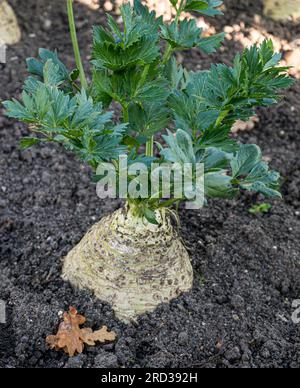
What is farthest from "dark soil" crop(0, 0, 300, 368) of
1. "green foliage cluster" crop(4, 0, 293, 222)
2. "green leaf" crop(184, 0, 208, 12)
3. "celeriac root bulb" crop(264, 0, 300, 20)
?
"celeriac root bulb" crop(264, 0, 300, 20)

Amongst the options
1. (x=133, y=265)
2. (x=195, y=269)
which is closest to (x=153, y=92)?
(x=133, y=265)

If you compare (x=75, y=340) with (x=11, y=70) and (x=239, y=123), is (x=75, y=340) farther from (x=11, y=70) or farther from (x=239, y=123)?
(x=11, y=70)

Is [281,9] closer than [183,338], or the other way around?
[183,338]

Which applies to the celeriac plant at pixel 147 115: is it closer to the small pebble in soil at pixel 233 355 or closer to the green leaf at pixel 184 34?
the green leaf at pixel 184 34

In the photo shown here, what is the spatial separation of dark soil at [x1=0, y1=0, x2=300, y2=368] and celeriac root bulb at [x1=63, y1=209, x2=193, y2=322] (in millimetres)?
40

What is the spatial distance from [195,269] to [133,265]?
0.25 m

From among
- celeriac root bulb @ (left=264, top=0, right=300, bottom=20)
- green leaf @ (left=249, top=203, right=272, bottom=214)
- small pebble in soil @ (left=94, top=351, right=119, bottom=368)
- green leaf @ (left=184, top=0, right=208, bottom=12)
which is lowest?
small pebble in soil @ (left=94, top=351, right=119, bottom=368)

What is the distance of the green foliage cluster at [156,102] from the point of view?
4.62 ft

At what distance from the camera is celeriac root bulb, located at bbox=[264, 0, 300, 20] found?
341 cm

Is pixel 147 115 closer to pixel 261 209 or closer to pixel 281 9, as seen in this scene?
pixel 261 209

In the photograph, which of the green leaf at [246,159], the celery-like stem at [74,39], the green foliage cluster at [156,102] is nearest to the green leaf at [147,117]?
the green foliage cluster at [156,102]

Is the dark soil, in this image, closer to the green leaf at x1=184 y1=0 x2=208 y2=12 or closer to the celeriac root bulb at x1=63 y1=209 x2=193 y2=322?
the celeriac root bulb at x1=63 y1=209 x2=193 y2=322

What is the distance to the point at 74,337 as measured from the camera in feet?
5.74

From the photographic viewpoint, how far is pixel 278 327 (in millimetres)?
1874
